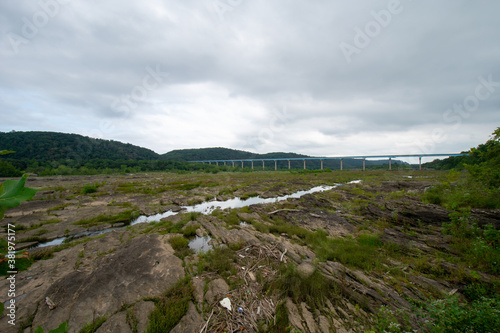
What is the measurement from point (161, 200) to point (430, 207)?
2628 cm

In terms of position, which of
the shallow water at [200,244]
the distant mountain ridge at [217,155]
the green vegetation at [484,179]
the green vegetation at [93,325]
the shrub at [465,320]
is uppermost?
the distant mountain ridge at [217,155]

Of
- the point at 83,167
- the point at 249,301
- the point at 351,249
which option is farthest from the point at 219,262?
the point at 83,167

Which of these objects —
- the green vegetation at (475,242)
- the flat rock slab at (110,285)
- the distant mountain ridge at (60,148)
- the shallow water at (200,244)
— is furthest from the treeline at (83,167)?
the green vegetation at (475,242)

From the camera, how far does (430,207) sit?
11.5 metres

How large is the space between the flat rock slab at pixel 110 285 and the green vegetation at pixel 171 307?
0.57 meters

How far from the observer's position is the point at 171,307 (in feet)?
20.5

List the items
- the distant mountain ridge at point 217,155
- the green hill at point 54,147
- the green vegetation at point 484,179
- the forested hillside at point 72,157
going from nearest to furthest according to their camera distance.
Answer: the green vegetation at point 484,179
the forested hillside at point 72,157
the green hill at point 54,147
the distant mountain ridge at point 217,155

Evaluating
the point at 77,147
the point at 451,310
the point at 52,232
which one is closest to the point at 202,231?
the point at 52,232

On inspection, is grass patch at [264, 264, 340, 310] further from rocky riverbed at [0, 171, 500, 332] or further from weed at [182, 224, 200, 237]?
weed at [182, 224, 200, 237]

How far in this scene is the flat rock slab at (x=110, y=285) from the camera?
6055mm

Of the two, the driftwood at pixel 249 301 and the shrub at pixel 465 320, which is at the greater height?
the shrub at pixel 465 320

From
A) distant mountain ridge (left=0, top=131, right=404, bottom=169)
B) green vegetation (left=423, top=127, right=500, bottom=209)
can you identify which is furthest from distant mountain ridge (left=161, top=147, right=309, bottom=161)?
green vegetation (left=423, top=127, right=500, bottom=209)

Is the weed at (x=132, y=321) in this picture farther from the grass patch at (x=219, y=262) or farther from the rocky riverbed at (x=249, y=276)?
the grass patch at (x=219, y=262)

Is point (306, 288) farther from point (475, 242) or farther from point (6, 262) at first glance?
point (6, 262)
